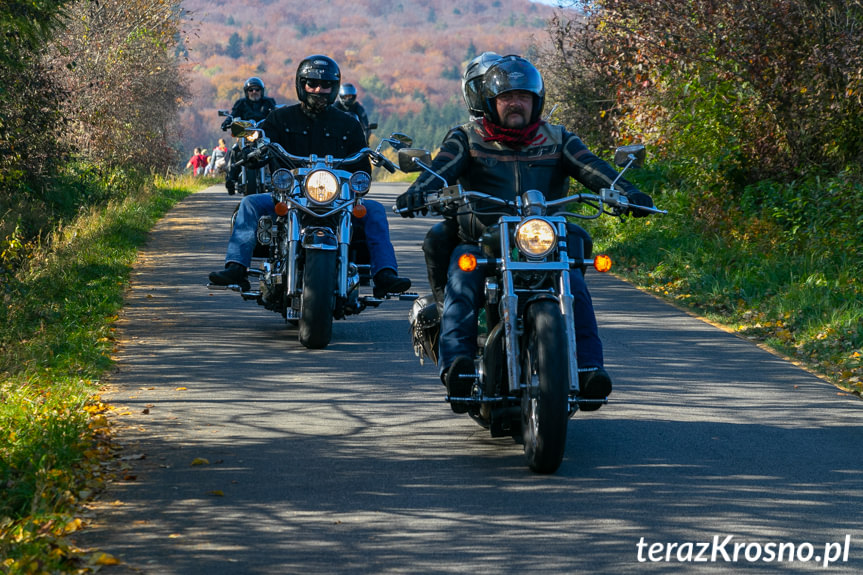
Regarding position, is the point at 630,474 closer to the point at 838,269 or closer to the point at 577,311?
the point at 577,311

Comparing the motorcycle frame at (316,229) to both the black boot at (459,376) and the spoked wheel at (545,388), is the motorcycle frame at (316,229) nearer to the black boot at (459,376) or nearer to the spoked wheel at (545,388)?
the black boot at (459,376)

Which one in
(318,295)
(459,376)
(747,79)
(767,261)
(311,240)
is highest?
(747,79)

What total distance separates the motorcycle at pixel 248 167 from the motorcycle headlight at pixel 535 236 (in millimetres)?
4254

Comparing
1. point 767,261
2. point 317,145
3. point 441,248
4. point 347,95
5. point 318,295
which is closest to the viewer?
point 441,248

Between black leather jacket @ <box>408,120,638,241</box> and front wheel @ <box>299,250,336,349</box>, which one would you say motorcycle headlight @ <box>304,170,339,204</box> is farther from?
black leather jacket @ <box>408,120,638,241</box>

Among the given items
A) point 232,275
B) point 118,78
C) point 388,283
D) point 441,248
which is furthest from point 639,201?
point 118,78

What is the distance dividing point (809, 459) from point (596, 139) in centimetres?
1706

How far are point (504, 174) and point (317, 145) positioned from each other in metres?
4.08

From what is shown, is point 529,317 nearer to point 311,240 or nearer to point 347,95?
point 311,240

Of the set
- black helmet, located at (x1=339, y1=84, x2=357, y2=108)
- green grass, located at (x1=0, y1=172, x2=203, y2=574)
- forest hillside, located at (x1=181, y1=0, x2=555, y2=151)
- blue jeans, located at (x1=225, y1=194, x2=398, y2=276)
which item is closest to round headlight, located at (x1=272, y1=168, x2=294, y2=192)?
blue jeans, located at (x1=225, y1=194, x2=398, y2=276)

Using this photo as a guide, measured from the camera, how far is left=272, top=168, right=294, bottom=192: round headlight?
991cm

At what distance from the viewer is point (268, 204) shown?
10586 mm

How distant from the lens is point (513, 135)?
273 inches

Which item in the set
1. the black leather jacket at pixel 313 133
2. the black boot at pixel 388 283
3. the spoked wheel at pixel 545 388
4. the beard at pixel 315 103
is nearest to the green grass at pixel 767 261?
the black boot at pixel 388 283
